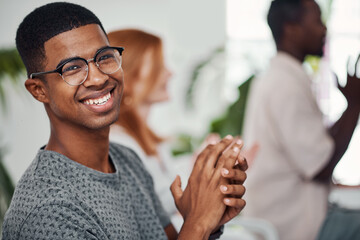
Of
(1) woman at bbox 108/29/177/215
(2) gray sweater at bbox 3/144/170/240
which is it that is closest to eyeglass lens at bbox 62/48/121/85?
(2) gray sweater at bbox 3/144/170/240

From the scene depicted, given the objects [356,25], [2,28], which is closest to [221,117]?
[356,25]

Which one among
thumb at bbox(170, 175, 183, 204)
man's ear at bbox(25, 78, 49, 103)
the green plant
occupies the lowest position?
the green plant

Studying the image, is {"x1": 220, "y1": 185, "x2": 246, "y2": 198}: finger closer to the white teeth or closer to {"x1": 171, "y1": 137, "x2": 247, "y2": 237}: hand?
{"x1": 171, "y1": 137, "x2": 247, "y2": 237}: hand

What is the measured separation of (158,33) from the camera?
2260 millimetres

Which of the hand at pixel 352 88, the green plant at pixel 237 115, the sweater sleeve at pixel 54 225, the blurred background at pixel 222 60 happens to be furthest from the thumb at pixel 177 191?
the green plant at pixel 237 115

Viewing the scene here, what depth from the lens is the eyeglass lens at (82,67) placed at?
0.64 meters

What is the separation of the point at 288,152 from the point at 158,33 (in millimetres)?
1032

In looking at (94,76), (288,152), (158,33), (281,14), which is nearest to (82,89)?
(94,76)

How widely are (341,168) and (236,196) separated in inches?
94.8

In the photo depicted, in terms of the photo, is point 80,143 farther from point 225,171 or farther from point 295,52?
point 295,52

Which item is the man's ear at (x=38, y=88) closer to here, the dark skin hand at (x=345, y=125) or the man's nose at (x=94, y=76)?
the man's nose at (x=94, y=76)

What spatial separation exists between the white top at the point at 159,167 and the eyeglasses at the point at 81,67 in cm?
63

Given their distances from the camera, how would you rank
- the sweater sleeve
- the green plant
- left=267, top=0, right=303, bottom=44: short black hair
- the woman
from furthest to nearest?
the green plant
left=267, top=0, right=303, bottom=44: short black hair
the woman
the sweater sleeve

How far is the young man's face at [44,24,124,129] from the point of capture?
2.09ft
